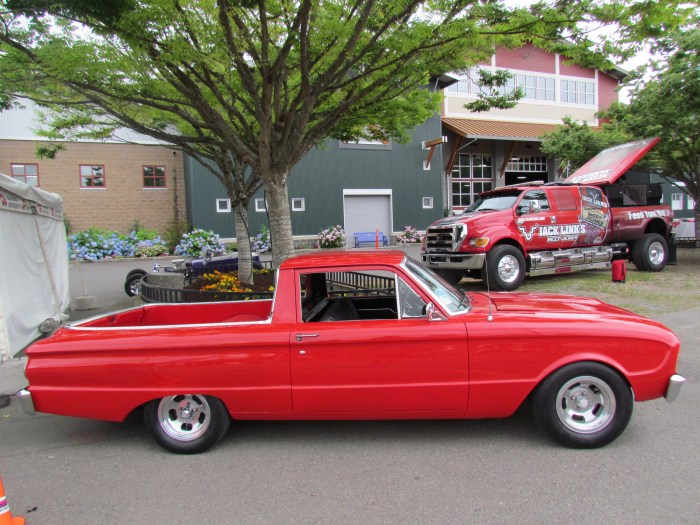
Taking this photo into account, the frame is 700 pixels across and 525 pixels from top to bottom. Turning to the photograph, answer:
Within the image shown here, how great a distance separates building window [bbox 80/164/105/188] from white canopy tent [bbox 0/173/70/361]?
15224mm

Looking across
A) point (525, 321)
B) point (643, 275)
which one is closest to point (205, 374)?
point (525, 321)

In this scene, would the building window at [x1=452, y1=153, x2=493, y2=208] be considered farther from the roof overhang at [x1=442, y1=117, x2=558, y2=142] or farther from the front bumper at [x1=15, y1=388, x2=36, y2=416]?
the front bumper at [x1=15, y1=388, x2=36, y2=416]

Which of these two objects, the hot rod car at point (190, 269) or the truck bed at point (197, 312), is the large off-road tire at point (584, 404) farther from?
the hot rod car at point (190, 269)

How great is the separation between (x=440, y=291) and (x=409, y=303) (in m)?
0.37

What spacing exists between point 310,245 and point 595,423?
65.3 feet

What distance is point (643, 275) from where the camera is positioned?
11.4 m

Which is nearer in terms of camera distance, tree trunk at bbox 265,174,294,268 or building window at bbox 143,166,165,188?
tree trunk at bbox 265,174,294,268

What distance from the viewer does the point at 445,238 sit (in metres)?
10.1

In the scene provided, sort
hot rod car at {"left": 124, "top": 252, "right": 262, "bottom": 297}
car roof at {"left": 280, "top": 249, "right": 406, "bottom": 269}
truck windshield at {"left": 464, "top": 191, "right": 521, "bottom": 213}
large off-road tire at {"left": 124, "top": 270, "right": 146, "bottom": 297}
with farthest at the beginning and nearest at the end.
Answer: large off-road tire at {"left": 124, "top": 270, "right": 146, "bottom": 297} < hot rod car at {"left": 124, "top": 252, "right": 262, "bottom": 297} < truck windshield at {"left": 464, "top": 191, "right": 521, "bottom": 213} < car roof at {"left": 280, "top": 249, "right": 406, "bottom": 269}

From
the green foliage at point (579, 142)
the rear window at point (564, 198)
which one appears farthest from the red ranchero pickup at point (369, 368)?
the green foliage at point (579, 142)

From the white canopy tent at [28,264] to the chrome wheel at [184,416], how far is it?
3.70 meters

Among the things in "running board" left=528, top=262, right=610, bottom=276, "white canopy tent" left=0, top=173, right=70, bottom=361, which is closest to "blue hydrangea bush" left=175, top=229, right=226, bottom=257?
"white canopy tent" left=0, top=173, right=70, bottom=361

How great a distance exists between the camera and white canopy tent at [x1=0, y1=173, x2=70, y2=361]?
239 inches

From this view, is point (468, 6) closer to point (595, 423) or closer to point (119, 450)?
point (595, 423)
